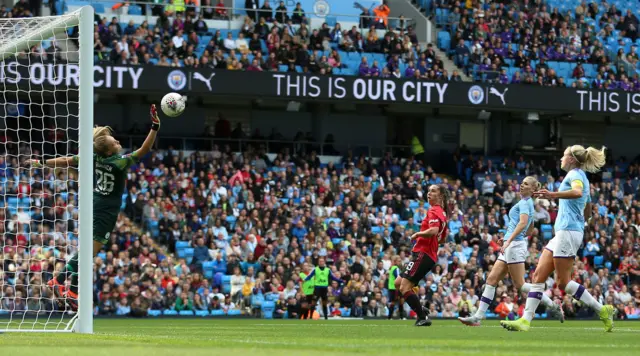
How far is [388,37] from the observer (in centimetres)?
3391

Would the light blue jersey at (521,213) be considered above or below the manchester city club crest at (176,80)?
below


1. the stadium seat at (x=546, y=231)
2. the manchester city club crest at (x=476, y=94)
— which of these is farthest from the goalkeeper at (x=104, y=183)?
the manchester city club crest at (x=476, y=94)

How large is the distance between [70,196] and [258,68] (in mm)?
7280

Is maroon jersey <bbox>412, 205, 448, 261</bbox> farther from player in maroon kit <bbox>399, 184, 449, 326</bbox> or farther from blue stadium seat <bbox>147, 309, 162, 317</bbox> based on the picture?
blue stadium seat <bbox>147, 309, 162, 317</bbox>

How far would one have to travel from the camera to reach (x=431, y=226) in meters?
15.0

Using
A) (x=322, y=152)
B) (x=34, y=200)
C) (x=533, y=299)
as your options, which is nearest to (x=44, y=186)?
(x=34, y=200)

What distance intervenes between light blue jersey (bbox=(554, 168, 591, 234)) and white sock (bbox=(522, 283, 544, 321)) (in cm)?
71

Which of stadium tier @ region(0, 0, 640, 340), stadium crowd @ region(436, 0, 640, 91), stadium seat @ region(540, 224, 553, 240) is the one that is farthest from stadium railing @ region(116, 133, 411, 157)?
stadium seat @ region(540, 224, 553, 240)

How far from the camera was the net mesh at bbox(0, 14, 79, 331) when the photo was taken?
50.7 ft

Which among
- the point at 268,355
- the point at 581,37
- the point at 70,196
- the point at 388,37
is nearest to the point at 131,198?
the point at 70,196

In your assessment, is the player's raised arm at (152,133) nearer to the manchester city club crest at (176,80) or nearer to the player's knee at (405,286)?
the player's knee at (405,286)

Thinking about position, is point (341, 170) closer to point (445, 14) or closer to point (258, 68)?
point (258, 68)

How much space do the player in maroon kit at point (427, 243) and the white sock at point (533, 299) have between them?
231 cm

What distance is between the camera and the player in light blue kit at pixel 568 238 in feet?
41.1
